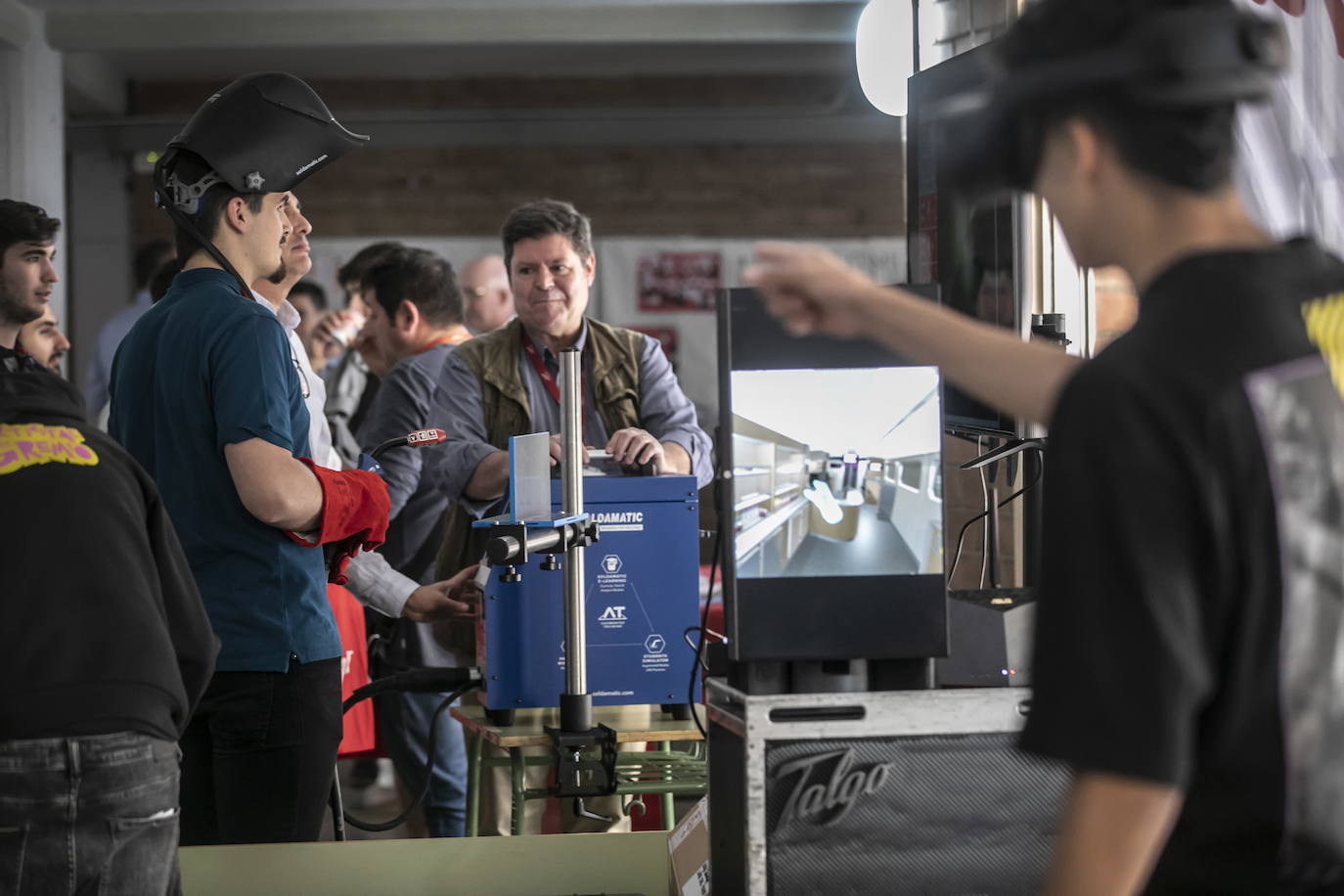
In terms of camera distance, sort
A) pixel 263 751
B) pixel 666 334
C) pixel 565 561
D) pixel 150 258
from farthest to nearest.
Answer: pixel 666 334 → pixel 150 258 → pixel 565 561 → pixel 263 751

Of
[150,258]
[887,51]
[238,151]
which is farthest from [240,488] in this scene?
[150,258]

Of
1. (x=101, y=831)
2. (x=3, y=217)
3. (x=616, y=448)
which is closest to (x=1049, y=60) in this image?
(x=101, y=831)

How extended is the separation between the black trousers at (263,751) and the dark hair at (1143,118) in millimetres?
1342

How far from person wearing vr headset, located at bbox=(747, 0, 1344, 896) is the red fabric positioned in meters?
2.42

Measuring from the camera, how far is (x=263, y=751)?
1791 millimetres

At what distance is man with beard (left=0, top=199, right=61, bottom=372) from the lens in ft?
9.27

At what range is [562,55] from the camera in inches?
295

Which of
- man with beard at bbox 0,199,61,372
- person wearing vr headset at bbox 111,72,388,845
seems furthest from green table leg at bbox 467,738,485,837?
man with beard at bbox 0,199,61,372

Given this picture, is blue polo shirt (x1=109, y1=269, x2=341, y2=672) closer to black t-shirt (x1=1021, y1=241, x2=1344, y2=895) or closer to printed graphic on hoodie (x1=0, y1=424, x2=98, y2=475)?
printed graphic on hoodie (x1=0, y1=424, x2=98, y2=475)

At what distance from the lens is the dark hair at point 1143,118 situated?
0.79m

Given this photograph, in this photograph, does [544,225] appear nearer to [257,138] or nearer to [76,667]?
[257,138]

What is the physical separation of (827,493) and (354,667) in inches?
79.4

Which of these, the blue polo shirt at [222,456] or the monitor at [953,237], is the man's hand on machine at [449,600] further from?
the monitor at [953,237]

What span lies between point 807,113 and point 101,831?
7050mm
